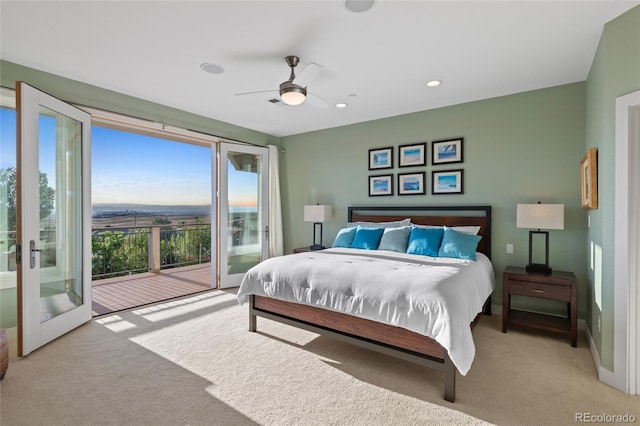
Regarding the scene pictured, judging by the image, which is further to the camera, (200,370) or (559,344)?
(559,344)

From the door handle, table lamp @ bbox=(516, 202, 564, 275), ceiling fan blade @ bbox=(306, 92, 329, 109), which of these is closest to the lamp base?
table lamp @ bbox=(516, 202, 564, 275)

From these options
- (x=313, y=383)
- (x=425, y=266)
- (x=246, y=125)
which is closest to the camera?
(x=313, y=383)

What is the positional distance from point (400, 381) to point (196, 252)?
6302 millimetres

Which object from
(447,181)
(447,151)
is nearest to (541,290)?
(447,181)

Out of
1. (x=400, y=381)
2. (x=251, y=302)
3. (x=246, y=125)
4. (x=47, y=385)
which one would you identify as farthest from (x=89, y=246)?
(x=400, y=381)

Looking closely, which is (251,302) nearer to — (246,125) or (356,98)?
(356,98)

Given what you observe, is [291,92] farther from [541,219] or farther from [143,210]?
[143,210]

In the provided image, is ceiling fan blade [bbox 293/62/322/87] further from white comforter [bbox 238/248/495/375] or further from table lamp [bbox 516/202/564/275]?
table lamp [bbox 516/202/564/275]

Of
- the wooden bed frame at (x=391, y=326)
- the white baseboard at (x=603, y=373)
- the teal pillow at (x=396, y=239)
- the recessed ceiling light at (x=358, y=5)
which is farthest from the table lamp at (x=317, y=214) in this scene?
the white baseboard at (x=603, y=373)

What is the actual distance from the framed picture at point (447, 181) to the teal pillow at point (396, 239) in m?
0.77

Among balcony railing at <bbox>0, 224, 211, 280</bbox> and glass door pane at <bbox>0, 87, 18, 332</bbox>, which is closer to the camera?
glass door pane at <bbox>0, 87, 18, 332</bbox>

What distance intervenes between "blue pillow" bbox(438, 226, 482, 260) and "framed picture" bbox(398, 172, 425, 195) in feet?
3.43

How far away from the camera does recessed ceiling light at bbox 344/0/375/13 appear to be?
6.95 ft

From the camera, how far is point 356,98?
407 cm
